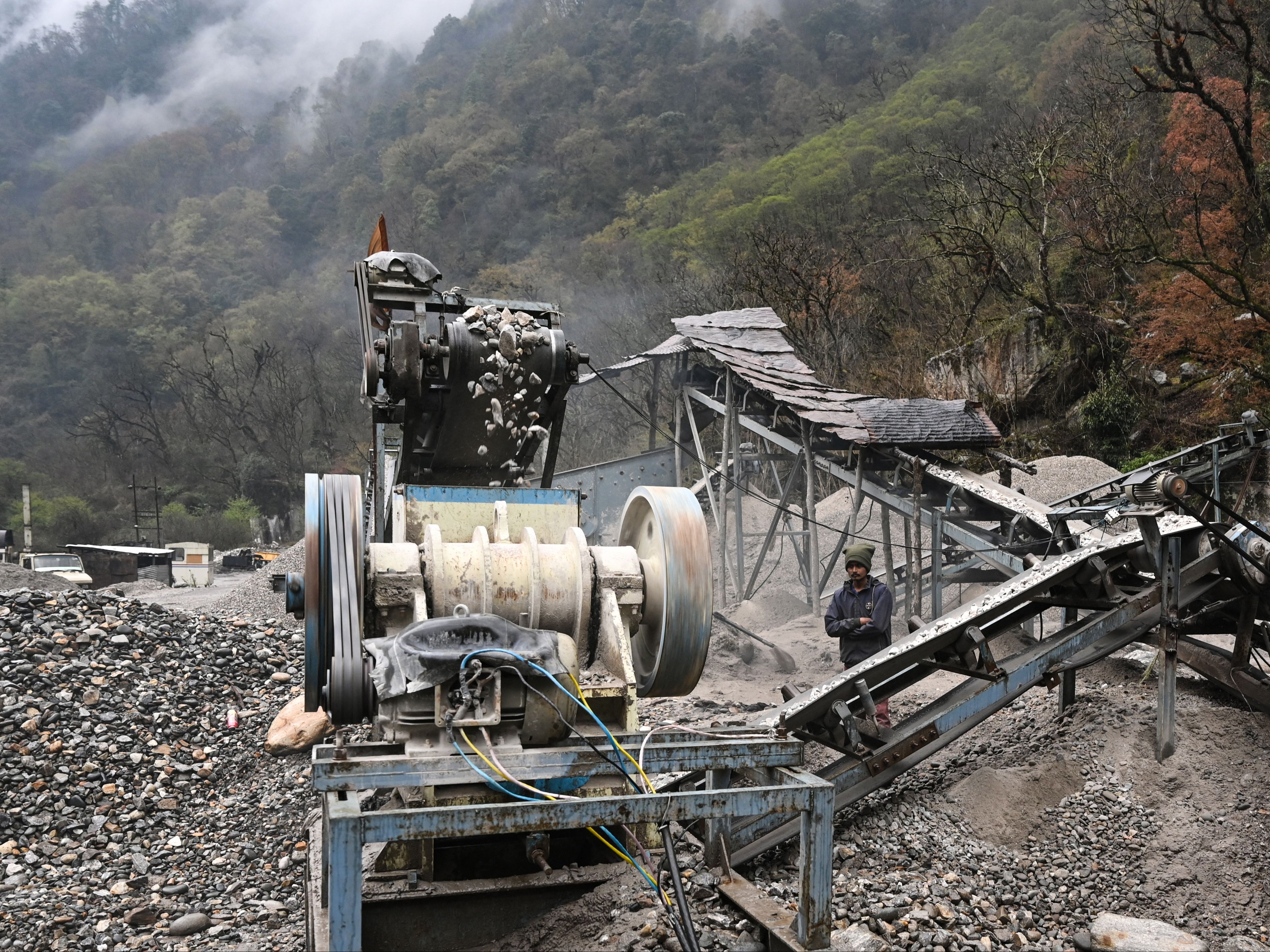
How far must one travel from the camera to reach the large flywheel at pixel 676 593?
170 inches

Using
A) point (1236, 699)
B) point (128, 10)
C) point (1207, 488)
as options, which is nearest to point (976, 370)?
point (1207, 488)

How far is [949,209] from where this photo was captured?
69.1ft

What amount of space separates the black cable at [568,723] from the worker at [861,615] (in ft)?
10.1

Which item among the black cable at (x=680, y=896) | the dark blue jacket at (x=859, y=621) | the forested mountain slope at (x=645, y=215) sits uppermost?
the forested mountain slope at (x=645, y=215)

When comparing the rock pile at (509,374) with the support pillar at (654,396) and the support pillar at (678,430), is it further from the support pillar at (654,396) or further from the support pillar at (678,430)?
the support pillar at (654,396)

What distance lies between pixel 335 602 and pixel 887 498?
8850 millimetres

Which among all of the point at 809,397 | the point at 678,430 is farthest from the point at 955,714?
the point at 678,430

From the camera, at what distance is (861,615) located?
6.58 meters

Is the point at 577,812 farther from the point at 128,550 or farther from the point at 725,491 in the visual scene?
the point at 128,550

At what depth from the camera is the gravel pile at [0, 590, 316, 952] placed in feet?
17.6

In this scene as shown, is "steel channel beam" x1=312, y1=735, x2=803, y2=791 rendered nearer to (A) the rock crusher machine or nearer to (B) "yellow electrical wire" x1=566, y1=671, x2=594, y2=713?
(A) the rock crusher machine

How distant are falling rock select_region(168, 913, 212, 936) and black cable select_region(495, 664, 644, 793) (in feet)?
9.38

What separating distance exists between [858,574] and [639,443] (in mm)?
23072

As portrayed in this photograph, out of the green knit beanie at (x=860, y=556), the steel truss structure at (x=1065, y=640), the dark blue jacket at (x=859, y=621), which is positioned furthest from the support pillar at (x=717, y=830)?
the green knit beanie at (x=860, y=556)
